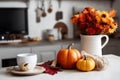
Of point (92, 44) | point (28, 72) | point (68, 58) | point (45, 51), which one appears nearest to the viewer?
point (28, 72)

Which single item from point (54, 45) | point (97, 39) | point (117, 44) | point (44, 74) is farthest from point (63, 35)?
point (44, 74)

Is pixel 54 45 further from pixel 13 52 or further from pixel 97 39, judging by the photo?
pixel 97 39

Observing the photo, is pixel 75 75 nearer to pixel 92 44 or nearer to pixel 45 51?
A: pixel 92 44

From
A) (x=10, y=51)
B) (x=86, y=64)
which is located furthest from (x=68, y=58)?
(x=10, y=51)

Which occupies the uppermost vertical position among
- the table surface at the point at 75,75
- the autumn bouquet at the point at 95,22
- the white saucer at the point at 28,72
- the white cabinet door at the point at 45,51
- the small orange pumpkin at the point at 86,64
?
the autumn bouquet at the point at 95,22

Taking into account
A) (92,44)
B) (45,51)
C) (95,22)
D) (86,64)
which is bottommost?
(45,51)

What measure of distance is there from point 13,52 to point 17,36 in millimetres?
388

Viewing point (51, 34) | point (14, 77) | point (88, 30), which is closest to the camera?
point (14, 77)

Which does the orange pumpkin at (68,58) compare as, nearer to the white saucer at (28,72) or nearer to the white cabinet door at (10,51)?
the white saucer at (28,72)

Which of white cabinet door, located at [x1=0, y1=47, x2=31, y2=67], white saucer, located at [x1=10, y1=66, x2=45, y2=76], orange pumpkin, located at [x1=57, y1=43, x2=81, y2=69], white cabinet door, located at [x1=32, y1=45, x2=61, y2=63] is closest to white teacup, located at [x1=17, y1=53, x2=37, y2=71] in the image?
white saucer, located at [x1=10, y1=66, x2=45, y2=76]

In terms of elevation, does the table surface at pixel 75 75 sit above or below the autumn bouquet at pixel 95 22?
below

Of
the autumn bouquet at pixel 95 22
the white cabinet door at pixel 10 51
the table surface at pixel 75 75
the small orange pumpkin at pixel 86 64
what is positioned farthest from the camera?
the white cabinet door at pixel 10 51

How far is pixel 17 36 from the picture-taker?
3631 mm

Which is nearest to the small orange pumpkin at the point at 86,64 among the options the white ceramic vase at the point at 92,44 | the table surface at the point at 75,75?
the table surface at the point at 75,75
